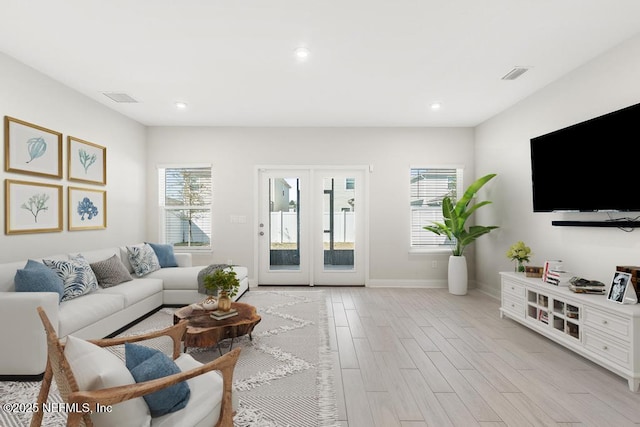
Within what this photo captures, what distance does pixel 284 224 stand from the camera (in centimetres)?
576

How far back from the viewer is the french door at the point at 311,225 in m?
5.73

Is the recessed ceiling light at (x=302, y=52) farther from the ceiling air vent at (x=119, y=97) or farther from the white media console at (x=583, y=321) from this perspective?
the white media console at (x=583, y=321)

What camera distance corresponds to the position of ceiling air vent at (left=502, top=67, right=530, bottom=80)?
3.46 meters

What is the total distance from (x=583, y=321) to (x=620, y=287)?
40 cm

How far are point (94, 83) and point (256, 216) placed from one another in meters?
2.84

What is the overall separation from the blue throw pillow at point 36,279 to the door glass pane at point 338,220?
3725 mm

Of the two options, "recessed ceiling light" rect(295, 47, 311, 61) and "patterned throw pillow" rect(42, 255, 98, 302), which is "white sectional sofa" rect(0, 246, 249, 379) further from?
"recessed ceiling light" rect(295, 47, 311, 61)

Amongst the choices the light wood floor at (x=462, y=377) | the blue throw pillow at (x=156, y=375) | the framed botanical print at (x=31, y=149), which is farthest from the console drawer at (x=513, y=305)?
the framed botanical print at (x=31, y=149)

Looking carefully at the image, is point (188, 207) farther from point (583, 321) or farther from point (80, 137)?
point (583, 321)

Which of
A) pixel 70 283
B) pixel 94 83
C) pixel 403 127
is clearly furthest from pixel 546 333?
pixel 94 83

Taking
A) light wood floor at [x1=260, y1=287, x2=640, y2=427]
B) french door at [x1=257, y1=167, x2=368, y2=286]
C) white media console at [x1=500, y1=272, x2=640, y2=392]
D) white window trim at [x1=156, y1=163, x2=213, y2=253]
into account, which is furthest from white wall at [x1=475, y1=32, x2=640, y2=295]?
white window trim at [x1=156, y1=163, x2=213, y2=253]

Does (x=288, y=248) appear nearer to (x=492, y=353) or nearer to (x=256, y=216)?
(x=256, y=216)

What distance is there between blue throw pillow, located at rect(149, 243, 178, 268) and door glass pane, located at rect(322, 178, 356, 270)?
2.41 m

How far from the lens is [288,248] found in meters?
5.75
